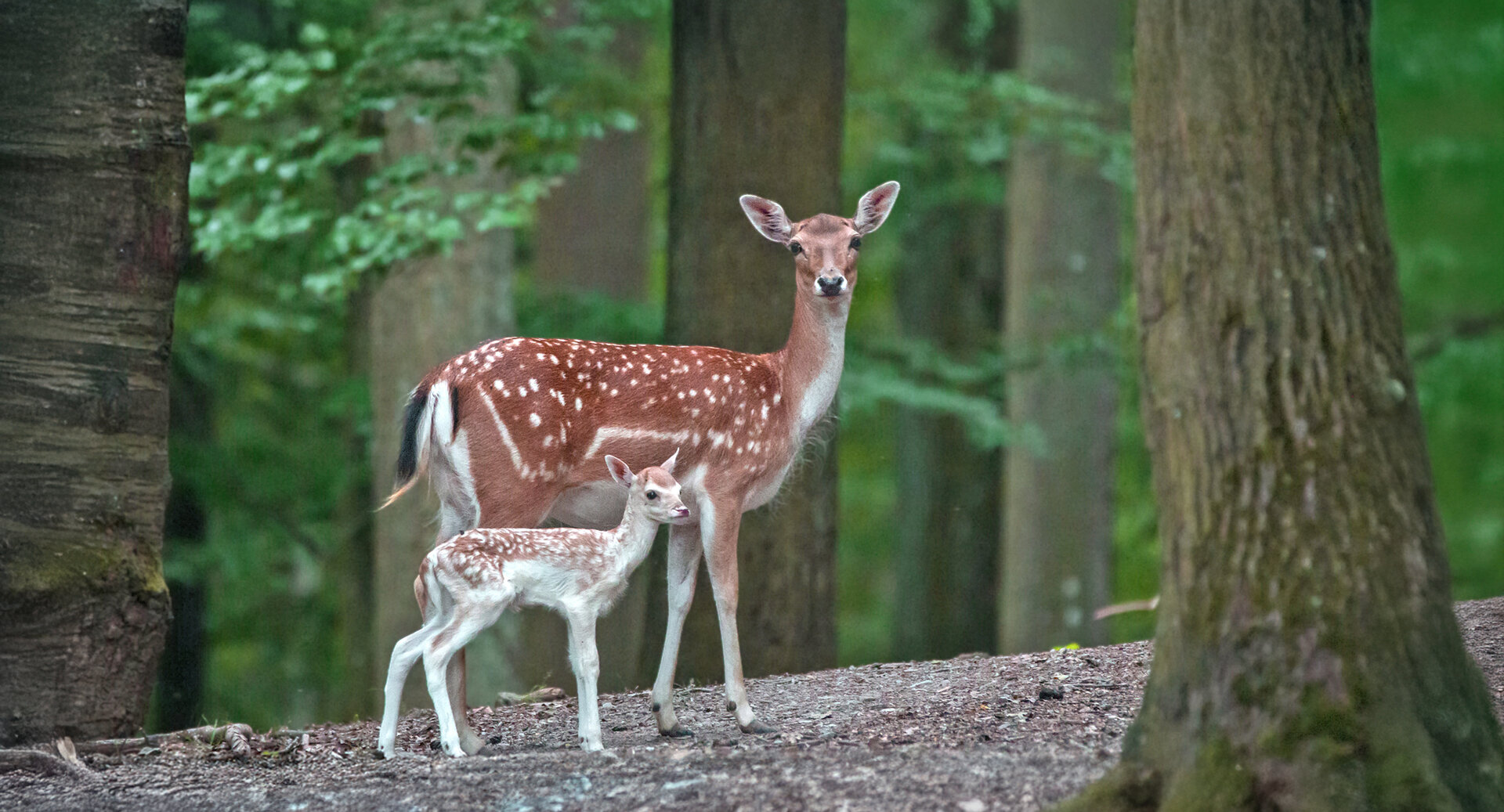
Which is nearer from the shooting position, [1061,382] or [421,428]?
[421,428]

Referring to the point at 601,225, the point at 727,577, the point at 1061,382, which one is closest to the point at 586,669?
the point at 727,577

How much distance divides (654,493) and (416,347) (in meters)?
5.46

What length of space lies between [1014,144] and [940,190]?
1297mm

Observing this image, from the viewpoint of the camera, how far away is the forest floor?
4.62m

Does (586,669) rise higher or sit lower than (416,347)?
lower

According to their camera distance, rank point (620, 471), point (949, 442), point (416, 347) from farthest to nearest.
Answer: point (949, 442) → point (416, 347) → point (620, 471)

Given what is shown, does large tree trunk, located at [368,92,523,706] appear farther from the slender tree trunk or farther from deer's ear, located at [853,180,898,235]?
deer's ear, located at [853,180,898,235]

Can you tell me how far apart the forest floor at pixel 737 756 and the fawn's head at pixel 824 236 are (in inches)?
69.4

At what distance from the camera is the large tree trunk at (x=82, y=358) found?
6098mm

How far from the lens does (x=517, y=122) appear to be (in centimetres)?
951

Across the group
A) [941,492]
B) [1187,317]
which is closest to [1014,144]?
[941,492]

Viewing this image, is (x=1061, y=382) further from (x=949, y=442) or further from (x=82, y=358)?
(x=82, y=358)

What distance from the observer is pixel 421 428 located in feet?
20.4

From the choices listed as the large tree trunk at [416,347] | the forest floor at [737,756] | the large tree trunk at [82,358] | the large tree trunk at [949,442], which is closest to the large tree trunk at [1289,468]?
the forest floor at [737,756]
